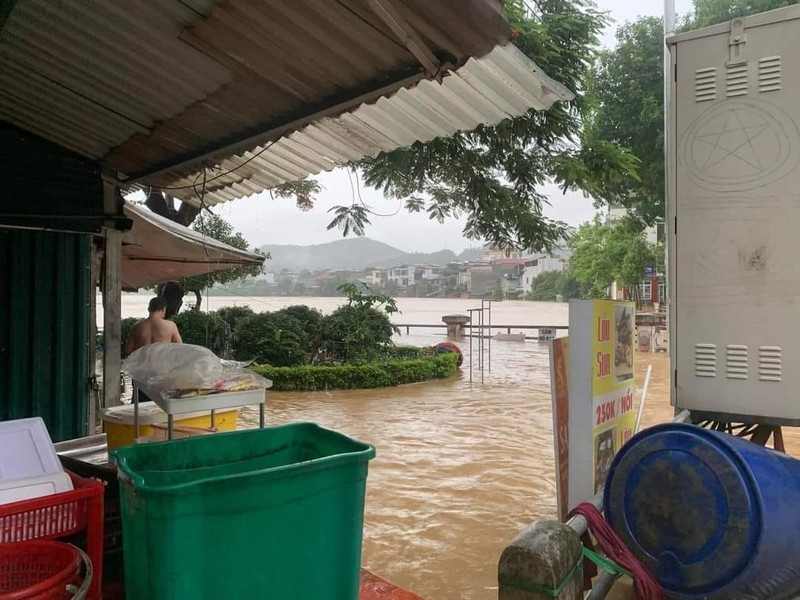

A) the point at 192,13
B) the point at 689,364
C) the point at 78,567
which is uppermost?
the point at 192,13

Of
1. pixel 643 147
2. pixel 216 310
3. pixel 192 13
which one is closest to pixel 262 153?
pixel 192 13

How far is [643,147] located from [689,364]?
14682mm

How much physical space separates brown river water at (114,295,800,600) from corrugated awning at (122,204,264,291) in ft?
2.96

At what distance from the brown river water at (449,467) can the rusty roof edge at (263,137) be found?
2.41 metres

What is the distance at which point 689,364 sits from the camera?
3084 mm

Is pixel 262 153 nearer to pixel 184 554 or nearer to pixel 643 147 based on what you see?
pixel 184 554

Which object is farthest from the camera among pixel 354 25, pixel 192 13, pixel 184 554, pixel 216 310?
pixel 216 310

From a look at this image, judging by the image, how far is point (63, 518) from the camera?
163 centimetres

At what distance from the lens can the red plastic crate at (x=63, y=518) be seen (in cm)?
153

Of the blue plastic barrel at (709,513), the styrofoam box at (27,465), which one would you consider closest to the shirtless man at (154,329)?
the styrofoam box at (27,465)

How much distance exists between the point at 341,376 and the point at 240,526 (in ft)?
33.3

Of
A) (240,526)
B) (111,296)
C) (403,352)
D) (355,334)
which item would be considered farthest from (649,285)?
(240,526)

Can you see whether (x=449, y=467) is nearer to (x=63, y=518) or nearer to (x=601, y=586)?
(x=601, y=586)

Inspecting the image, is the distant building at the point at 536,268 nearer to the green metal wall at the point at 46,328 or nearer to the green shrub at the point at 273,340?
the green shrub at the point at 273,340
